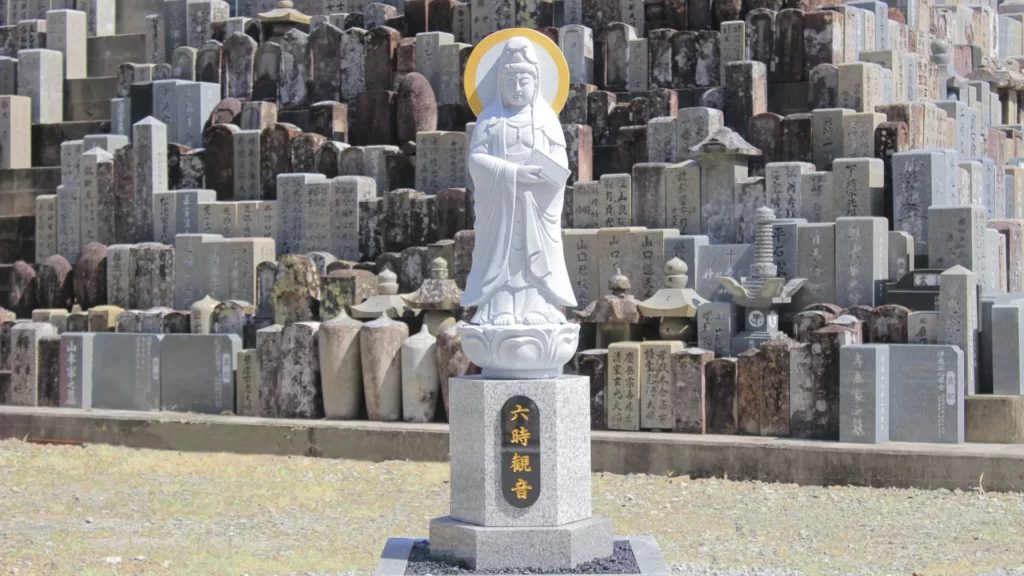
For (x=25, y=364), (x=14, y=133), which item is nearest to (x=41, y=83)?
(x=14, y=133)

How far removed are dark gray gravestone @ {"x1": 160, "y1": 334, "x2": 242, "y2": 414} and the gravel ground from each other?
5.39ft

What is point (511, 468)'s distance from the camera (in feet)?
30.9

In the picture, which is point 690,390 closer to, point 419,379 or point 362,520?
point 419,379

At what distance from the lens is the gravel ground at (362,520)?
10961 millimetres

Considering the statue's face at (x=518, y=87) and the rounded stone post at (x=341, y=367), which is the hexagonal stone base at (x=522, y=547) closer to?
the statue's face at (x=518, y=87)

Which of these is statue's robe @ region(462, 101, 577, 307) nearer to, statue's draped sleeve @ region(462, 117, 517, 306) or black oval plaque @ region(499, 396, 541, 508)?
statue's draped sleeve @ region(462, 117, 517, 306)

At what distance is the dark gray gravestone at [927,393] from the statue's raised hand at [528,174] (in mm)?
5524

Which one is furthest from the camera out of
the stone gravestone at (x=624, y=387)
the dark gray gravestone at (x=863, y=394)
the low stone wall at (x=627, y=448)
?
the stone gravestone at (x=624, y=387)

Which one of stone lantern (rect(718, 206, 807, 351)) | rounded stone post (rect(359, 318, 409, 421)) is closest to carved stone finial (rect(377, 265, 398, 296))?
rounded stone post (rect(359, 318, 409, 421))

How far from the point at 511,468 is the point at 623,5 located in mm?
11607

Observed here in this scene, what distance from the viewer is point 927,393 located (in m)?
13.9

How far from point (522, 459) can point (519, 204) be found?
175 cm

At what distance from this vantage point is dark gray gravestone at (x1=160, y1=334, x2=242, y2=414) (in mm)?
17109

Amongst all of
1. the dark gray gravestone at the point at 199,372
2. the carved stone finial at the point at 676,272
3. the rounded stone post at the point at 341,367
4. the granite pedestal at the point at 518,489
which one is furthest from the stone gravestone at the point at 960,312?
the dark gray gravestone at the point at 199,372
